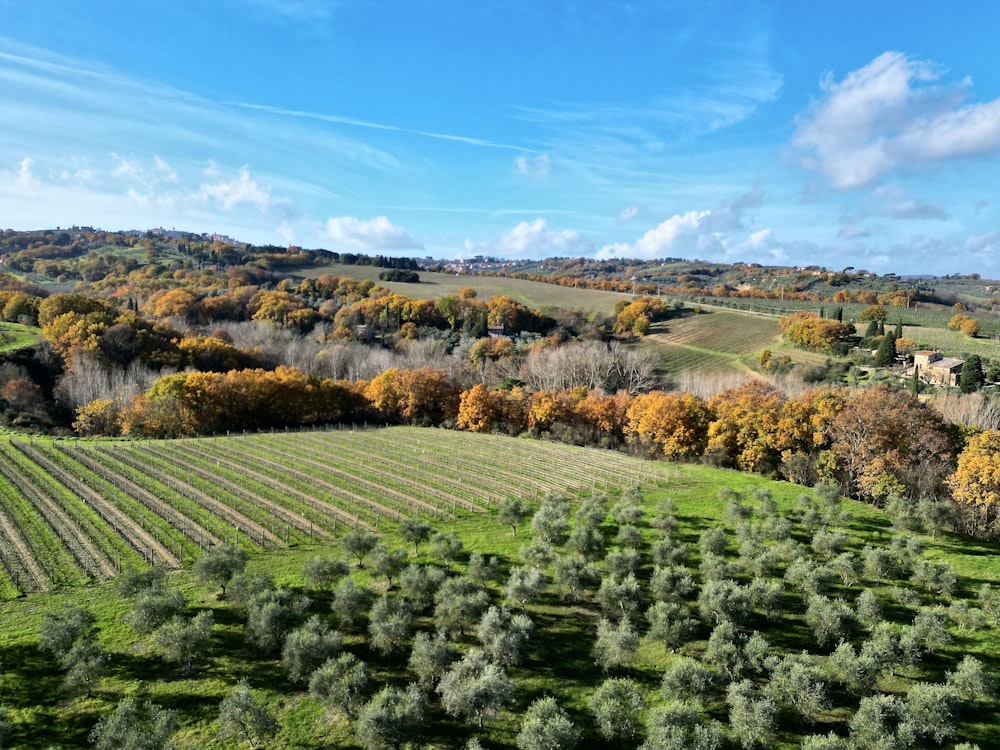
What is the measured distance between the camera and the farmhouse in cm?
8462

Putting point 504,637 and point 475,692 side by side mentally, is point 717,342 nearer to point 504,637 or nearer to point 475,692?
point 504,637

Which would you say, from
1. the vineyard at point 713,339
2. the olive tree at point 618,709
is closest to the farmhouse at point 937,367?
the vineyard at point 713,339

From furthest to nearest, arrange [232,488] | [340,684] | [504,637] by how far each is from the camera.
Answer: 1. [232,488]
2. [504,637]
3. [340,684]

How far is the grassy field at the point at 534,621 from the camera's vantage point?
19.3 meters

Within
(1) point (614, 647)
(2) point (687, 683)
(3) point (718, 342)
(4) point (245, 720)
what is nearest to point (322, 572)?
(4) point (245, 720)

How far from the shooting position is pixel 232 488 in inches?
1724

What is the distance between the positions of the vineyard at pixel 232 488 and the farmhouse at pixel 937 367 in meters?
63.1

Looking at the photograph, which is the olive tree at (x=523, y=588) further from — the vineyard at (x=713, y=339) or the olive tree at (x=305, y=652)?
the vineyard at (x=713, y=339)

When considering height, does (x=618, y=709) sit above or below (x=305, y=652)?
below

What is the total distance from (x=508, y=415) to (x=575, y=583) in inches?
1935

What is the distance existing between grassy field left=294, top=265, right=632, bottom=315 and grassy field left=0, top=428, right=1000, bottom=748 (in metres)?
106

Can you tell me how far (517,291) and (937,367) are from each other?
111360 millimetres

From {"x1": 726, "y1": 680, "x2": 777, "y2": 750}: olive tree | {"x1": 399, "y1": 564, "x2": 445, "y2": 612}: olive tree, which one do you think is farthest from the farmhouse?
{"x1": 399, "y1": 564, "x2": 445, "y2": 612}: olive tree

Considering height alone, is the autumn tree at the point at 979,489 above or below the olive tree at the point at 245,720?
above
